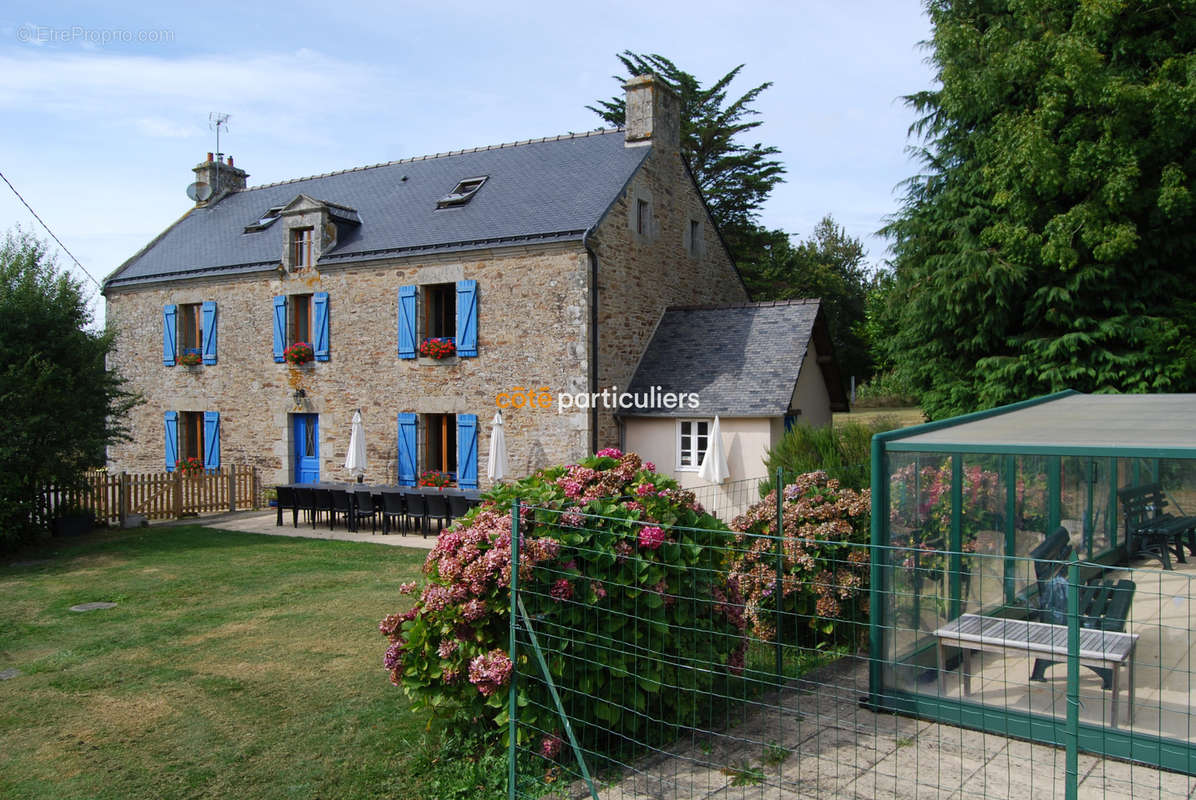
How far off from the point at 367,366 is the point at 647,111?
7.55 m

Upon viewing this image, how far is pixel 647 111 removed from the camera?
54.0 feet

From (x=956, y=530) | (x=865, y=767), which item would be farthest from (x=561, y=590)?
(x=956, y=530)

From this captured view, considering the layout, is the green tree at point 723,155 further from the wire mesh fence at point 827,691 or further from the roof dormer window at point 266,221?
the wire mesh fence at point 827,691

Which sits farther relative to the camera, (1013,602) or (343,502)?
(343,502)

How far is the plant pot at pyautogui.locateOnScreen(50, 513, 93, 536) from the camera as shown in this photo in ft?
44.9

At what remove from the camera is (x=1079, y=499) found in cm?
754

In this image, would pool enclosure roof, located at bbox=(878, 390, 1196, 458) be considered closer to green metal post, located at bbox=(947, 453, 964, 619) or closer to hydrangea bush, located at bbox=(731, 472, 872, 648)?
green metal post, located at bbox=(947, 453, 964, 619)

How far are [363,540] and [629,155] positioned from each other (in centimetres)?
886

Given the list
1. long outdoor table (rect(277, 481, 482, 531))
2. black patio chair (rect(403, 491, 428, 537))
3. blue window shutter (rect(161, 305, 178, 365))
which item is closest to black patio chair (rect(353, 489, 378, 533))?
long outdoor table (rect(277, 481, 482, 531))

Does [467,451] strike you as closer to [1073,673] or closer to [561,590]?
[561,590]

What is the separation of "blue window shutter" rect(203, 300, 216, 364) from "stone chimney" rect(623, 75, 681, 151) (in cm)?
1021

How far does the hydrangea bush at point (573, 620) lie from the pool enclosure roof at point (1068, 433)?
1729mm

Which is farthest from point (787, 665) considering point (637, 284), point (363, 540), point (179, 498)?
point (179, 498)

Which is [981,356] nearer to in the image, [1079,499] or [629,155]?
[629,155]
